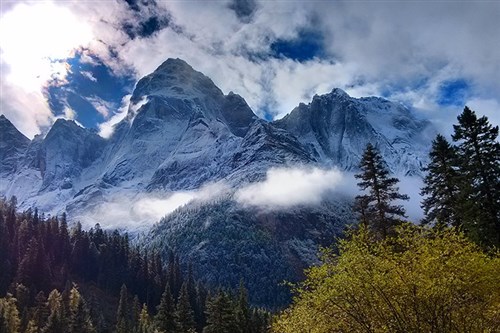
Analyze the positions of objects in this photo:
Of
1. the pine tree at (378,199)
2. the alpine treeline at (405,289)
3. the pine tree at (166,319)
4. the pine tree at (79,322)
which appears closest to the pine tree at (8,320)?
the pine tree at (79,322)

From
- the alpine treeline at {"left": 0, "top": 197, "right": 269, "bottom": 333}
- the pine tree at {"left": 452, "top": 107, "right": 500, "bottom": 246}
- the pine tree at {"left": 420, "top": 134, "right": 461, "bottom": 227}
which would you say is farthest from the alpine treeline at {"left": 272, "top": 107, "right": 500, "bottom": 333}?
the alpine treeline at {"left": 0, "top": 197, "right": 269, "bottom": 333}

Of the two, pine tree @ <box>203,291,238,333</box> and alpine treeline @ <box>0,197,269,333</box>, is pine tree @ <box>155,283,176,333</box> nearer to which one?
pine tree @ <box>203,291,238,333</box>

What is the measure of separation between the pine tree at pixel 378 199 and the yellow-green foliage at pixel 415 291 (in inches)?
850

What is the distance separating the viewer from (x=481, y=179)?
4169cm

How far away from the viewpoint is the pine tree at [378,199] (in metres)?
43.6

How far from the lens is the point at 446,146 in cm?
4719

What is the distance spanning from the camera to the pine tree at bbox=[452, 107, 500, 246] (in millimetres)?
40156

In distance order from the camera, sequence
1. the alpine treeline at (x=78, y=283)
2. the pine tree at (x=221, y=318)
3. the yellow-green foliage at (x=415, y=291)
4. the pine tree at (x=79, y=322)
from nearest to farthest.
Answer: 1. the yellow-green foliage at (x=415, y=291)
2. the pine tree at (x=221, y=318)
3. the pine tree at (x=79, y=322)
4. the alpine treeline at (x=78, y=283)

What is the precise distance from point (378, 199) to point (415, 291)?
25749 millimetres

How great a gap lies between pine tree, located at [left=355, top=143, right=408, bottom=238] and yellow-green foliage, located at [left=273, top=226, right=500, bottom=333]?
21.6 metres

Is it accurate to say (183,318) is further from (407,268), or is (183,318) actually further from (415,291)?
(415,291)

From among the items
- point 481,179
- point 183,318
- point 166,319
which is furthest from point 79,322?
point 481,179

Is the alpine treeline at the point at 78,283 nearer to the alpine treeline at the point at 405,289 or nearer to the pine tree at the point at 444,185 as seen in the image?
the pine tree at the point at 444,185

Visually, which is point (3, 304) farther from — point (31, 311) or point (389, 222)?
point (389, 222)
